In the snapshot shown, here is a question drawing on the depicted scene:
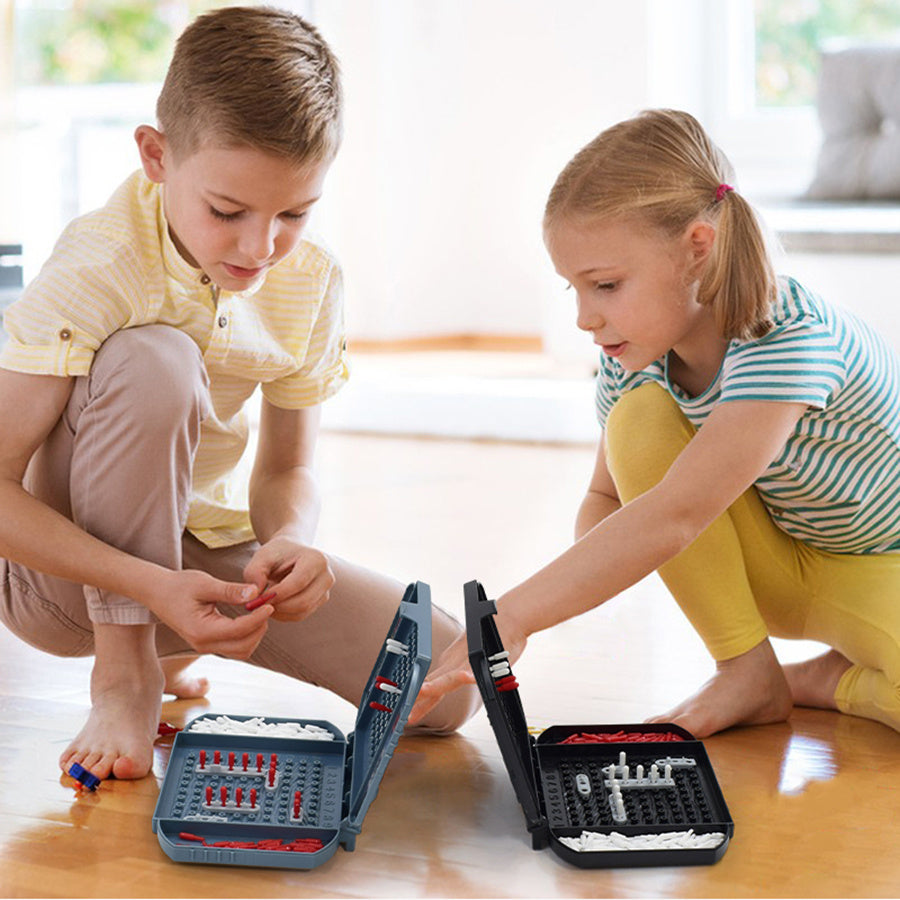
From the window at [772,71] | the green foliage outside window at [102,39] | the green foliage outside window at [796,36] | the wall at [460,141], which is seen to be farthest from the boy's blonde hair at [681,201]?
the green foliage outside window at [796,36]

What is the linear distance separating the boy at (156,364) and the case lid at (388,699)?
0.30ft

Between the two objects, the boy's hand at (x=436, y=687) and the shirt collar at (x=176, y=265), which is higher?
the shirt collar at (x=176, y=265)

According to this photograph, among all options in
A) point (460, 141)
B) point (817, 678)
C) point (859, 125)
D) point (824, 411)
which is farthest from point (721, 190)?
point (460, 141)

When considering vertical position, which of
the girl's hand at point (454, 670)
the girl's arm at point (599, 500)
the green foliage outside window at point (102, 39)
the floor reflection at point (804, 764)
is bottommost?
the floor reflection at point (804, 764)

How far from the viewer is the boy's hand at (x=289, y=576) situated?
111 cm

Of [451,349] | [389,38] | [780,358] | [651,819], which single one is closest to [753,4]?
[389,38]

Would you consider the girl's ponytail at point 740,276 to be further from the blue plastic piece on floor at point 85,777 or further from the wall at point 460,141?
the wall at point 460,141

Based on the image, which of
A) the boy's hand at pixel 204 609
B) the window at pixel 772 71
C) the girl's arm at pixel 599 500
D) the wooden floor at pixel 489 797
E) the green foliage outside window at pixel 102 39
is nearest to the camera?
the wooden floor at pixel 489 797

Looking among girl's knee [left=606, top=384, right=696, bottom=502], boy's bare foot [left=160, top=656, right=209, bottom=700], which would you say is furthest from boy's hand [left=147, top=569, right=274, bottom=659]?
girl's knee [left=606, top=384, right=696, bottom=502]

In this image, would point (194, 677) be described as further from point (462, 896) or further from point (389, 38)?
point (389, 38)

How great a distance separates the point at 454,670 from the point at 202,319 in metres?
0.37

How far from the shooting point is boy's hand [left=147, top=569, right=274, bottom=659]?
1.08 meters

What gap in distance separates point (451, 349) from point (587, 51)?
84 centimetres

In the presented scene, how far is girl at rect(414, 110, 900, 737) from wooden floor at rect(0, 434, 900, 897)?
7 centimetres
